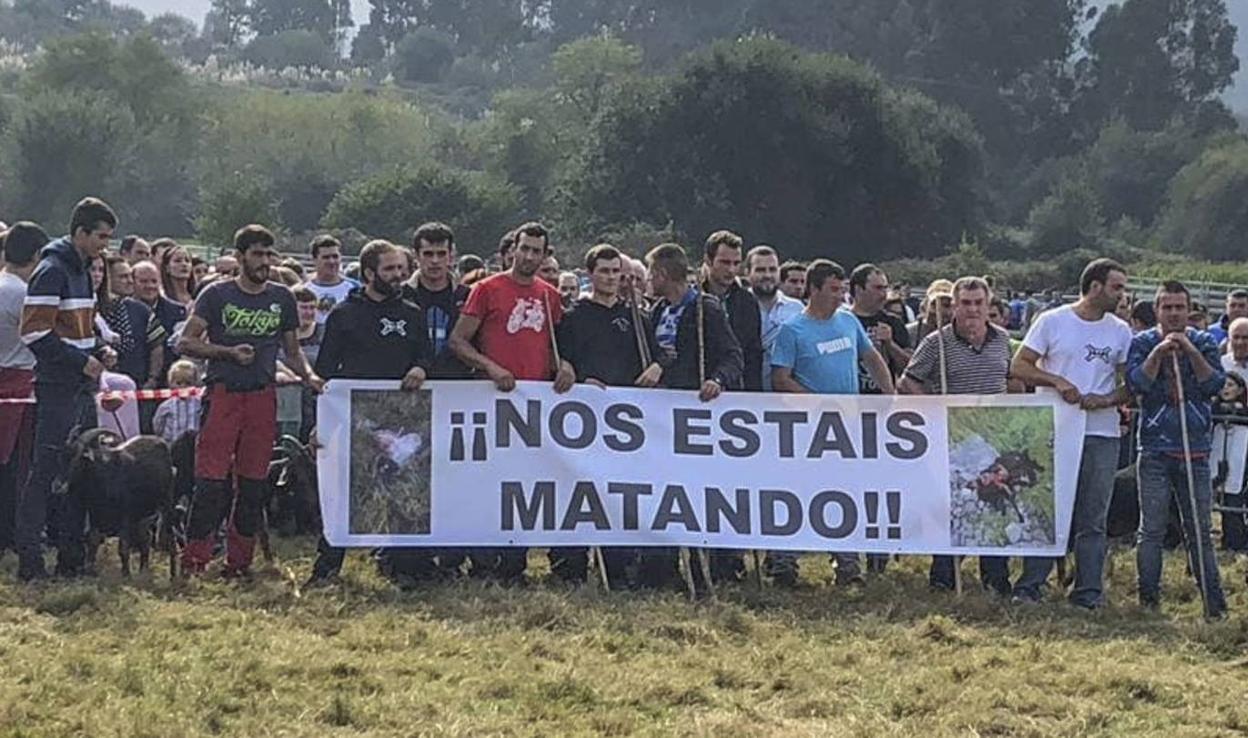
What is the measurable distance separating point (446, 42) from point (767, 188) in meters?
112

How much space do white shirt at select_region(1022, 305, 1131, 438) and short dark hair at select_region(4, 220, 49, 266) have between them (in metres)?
5.49

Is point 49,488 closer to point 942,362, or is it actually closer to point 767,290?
point 767,290

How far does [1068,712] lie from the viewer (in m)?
6.88

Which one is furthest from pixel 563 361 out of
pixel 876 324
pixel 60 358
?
pixel 60 358

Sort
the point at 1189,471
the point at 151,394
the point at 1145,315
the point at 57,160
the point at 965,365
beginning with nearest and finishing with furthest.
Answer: the point at 1189,471 → the point at 965,365 → the point at 151,394 → the point at 1145,315 → the point at 57,160

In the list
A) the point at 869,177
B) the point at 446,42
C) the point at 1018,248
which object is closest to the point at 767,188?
the point at 869,177

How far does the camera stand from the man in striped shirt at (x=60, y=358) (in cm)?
892

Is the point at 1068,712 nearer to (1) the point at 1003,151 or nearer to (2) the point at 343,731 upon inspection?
(2) the point at 343,731

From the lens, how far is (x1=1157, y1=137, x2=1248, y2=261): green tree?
72.8 meters

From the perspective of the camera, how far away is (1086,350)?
30.7 ft

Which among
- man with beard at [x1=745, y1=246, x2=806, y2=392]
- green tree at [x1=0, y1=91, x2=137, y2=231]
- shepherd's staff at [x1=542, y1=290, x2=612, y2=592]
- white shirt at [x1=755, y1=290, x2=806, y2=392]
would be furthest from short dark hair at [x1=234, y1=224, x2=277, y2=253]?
green tree at [x1=0, y1=91, x2=137, y2=231]

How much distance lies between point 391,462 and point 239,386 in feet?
3.05

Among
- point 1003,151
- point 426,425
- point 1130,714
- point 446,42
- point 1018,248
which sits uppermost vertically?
point 446,42

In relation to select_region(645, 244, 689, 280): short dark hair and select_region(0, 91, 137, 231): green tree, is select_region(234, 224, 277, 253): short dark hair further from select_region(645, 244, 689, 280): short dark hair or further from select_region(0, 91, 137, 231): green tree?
select_region(0, 91, 137, 231): green tree
